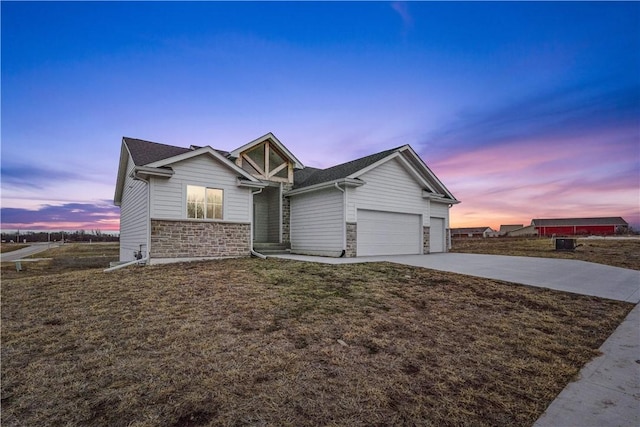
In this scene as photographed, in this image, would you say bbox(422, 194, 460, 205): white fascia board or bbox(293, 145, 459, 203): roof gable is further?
bbox(422, 194, 460, 205): white fascia board

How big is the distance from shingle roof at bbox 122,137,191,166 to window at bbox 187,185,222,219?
181cm

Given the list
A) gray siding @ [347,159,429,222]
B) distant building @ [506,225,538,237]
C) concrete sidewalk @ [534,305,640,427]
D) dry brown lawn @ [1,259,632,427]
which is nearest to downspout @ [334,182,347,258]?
gray siding @ [347,159,429,222]

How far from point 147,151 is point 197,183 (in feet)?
9.22

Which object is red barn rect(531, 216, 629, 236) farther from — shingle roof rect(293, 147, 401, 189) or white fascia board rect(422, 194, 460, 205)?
shingle roof rect(293, 147, 401, 189)

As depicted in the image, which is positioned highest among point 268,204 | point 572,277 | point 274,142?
point 274,142

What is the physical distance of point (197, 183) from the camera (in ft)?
39.2

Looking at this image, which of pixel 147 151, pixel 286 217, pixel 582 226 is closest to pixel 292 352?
pixel 147 151

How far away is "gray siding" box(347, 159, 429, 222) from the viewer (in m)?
13.6

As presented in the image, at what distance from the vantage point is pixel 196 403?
280cm

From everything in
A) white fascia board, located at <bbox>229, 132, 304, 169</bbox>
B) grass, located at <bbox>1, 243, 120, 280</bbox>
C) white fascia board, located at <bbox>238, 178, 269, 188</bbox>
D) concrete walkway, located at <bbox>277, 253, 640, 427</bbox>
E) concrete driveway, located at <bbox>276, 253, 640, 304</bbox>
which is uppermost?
white fascia board, located at <bbox>229, 132, 304, 169</bbox>

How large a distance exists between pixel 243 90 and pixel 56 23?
24.2ft

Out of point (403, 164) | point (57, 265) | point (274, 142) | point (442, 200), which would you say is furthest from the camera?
point (57, 265)

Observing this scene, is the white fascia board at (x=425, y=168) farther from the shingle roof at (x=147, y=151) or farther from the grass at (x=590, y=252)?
the shingle roof at (x=147, y=151)

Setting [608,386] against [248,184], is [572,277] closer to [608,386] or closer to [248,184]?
[608,386]
